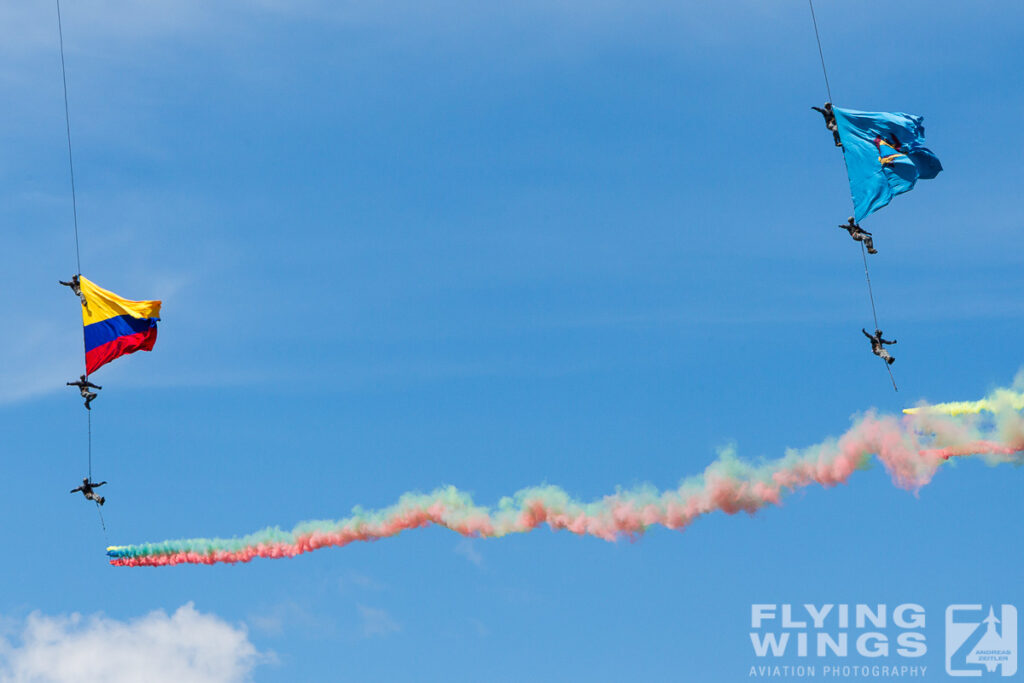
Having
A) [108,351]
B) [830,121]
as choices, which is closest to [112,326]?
[108,351]

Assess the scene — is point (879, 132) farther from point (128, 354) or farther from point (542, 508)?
point (128, 354)

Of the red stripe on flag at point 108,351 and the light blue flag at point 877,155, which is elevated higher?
the light blue flag at point 877,155

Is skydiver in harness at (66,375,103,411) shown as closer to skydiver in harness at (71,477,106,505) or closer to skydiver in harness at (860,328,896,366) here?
skydiver in harness at (71,477,106,505)

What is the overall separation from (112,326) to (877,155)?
5214 cm

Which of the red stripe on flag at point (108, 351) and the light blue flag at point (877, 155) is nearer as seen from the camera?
the light blue flag at point (877, 155)

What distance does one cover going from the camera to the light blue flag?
7944 cm

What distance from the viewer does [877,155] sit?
79625 mm

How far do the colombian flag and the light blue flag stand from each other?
156 ft

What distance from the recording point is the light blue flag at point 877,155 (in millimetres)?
79438

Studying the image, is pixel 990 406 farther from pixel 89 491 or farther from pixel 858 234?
pixel 89 491

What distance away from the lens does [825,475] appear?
88.5 metres

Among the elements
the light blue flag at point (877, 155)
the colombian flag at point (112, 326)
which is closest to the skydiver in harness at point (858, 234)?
the light blue flag at point (877, 155)

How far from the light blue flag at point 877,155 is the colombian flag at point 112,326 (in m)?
47.6

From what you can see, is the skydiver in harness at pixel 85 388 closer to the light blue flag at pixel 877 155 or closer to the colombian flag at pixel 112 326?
the colombian flag at pixel 112 326
